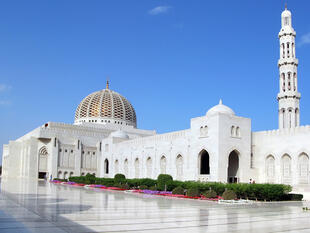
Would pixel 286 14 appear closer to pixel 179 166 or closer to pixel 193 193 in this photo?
pixel 179 166

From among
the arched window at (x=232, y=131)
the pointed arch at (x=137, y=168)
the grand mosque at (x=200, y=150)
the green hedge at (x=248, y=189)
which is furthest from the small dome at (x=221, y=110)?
the pointed arch at (x=137, y=168)

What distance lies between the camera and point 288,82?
26250 millimetres

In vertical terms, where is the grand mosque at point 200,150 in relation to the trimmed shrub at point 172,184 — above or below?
above

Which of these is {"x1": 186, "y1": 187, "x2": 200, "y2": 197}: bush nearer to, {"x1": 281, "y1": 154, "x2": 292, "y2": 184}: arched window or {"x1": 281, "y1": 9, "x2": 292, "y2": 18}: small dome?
{"x1": 281, "y1": 154, "x2": 292, "y2": 184}: arched window

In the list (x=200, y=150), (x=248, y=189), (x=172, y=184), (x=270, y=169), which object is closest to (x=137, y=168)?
(x=200, y=150)

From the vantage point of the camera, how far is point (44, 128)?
38.9 m

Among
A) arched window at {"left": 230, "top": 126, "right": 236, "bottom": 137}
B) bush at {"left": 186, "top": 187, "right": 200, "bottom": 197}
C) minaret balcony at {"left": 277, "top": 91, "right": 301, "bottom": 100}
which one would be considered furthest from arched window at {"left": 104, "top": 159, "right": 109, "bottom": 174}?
bush at {"left": 186, "top": 187, "right": 200, "bottom": 197}

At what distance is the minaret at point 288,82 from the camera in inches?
1010

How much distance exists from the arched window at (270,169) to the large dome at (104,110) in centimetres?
2653

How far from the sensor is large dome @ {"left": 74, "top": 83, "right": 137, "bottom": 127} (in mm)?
46531

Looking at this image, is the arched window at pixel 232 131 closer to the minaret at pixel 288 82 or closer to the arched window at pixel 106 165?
the minaret at pixel 288 82

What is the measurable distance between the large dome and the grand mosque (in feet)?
12.7

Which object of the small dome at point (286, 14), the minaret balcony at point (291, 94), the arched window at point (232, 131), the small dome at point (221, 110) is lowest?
the arched window at point (232, 131)

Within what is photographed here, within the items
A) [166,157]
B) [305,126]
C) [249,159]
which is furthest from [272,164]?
[166,157]
